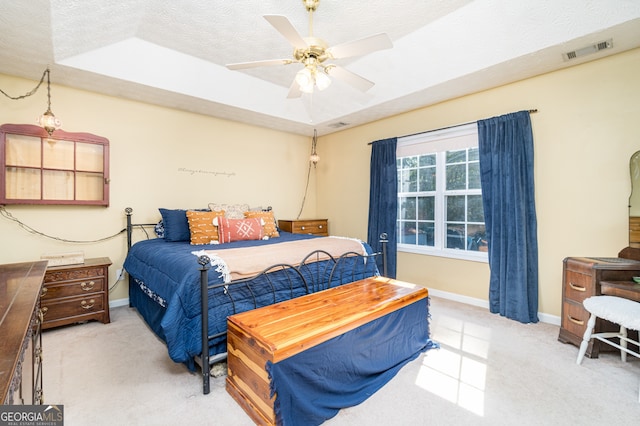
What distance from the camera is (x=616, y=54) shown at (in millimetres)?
2527

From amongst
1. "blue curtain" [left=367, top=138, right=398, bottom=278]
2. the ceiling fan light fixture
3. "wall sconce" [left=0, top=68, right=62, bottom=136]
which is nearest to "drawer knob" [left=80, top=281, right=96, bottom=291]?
"wall sconce" [left=0, top=68, right=62, bottom=136]

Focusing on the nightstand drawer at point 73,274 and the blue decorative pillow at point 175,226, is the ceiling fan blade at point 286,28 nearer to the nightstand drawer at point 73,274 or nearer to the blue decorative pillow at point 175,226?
the blue decorative pillow at point 175,226

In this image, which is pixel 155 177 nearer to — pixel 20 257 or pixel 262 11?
pixel 20 257

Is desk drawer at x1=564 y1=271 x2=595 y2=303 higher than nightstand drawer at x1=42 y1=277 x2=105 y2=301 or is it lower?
higher

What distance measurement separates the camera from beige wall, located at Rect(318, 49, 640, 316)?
252 centimetres

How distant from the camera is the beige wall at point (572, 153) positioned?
2523 millimetres

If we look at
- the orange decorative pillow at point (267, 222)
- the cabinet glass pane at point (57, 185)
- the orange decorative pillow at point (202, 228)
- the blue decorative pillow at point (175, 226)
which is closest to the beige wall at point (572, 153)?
the orange decorative pillow at point (267, 222)

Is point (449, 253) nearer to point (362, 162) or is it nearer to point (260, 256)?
point (362, 162)

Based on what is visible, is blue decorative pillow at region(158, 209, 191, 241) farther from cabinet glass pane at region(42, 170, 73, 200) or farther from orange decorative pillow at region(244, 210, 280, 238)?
cabinet glass pane at region(42, 170, 73, 200)

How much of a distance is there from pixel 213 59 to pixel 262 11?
107cm

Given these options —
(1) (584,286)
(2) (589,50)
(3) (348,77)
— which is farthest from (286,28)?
(1) (584,286)

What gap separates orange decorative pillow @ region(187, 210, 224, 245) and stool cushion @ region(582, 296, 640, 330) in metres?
3.28

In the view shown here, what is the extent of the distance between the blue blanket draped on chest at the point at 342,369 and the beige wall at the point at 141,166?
2928 mm

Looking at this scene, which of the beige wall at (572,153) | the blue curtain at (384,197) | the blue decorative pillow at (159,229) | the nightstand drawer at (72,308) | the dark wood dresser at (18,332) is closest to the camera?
the dark wood dresser at (18,332)
